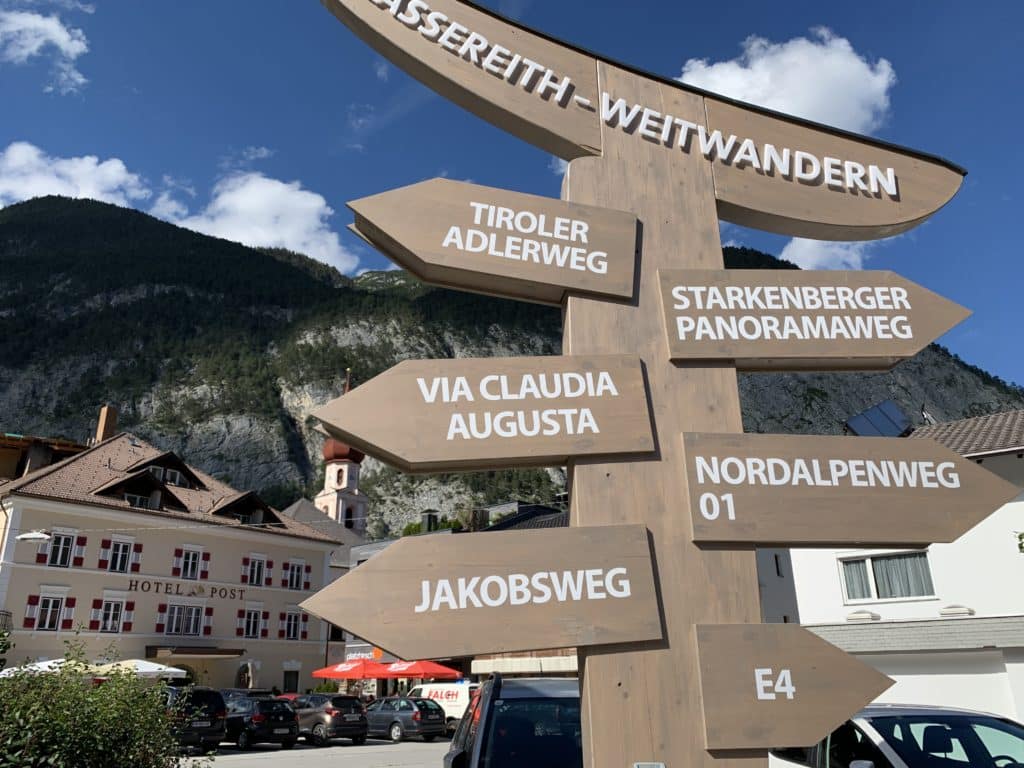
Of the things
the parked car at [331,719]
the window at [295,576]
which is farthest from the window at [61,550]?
the parked car at [331,719]

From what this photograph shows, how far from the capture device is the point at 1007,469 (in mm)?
16484

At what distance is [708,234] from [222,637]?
113ft

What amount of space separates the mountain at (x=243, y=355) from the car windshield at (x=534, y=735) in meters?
91.9

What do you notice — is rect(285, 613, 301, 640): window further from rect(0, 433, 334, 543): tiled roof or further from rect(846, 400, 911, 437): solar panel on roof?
rect(846, 400, 911, 437): solar panel on roof

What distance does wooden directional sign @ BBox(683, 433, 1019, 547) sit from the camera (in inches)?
126

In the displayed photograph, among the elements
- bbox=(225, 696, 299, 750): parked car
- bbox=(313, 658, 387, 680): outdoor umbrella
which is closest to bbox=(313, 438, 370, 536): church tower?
bbox=(313, 658, 387, 680): outdoor umbrella

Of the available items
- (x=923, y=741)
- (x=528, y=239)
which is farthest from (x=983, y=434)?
(x=528, y=239)

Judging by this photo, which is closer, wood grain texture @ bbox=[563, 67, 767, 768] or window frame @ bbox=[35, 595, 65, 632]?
wood grain texture @ bbox=[563, 67, 767, 768]

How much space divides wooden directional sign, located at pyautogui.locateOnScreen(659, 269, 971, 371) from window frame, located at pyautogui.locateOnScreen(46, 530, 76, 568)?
31.4 meters

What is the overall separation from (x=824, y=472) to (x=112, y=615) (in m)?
32.9

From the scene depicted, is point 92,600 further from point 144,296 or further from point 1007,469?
point 144,296

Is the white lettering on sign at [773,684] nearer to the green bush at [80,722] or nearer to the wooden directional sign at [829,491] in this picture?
the wooden directional sign at [829,491]

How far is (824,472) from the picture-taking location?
10.8 ft

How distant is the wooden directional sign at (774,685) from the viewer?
2.92 meters
